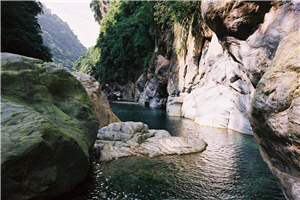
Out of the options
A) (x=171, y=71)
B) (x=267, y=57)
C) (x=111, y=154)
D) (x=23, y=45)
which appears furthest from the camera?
(x=171, y=71)

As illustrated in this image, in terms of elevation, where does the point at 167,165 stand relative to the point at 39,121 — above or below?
below

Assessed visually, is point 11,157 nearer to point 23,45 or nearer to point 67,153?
point 67,153

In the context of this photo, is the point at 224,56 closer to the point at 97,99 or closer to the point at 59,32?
the point at 97,99

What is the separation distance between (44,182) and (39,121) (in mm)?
1268

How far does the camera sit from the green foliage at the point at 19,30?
58.3 ft

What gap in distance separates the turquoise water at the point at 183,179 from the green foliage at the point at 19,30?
1796 centimetres

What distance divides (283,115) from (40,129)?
454 centimetres

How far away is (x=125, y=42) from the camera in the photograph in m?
48.0

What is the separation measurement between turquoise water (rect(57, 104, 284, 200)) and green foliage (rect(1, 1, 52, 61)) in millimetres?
17963

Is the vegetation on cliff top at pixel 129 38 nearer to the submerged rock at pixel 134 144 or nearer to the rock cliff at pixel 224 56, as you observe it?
the rock cliff at pixel 224 56

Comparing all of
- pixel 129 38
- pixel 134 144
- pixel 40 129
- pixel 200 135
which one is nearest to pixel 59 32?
pixel 129 38

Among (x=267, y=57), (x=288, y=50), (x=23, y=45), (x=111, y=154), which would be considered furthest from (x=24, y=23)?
(x=288, y=50)

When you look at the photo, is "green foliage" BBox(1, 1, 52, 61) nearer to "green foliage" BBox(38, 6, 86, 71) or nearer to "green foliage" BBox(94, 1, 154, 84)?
"green foliage" BBox(94, 1, 154, 84)

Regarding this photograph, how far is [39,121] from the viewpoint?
408 cm
